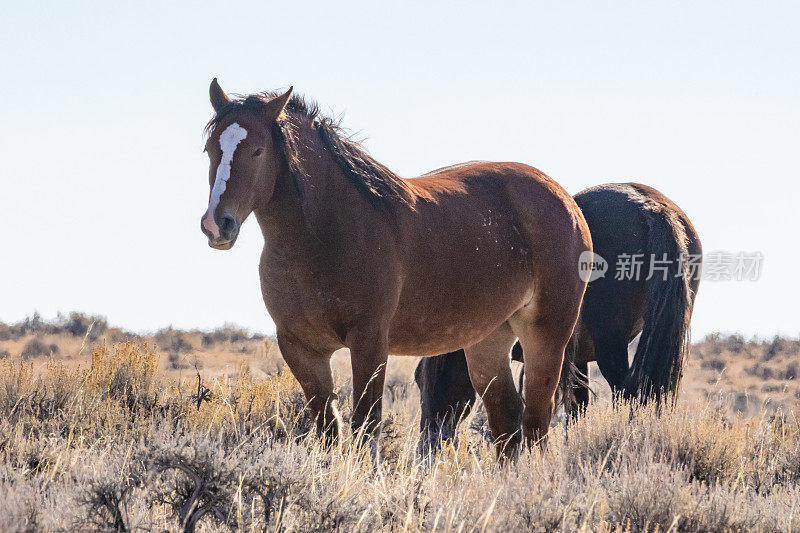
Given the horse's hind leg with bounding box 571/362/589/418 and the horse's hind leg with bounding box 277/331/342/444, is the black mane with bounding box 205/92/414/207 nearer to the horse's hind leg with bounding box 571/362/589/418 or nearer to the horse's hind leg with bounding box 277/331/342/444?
the horse's hind leg with bounding box 277/331/342/444

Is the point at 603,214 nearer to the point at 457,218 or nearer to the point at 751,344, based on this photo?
the point at 457,218

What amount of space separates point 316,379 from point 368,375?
1.64 feet

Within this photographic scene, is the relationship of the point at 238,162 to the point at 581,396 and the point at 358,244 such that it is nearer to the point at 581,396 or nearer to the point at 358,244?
the point at 358,244

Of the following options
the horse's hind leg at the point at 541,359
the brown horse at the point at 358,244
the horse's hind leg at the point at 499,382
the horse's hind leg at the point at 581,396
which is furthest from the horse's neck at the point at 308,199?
the horse's hind leg at the point at 581,396

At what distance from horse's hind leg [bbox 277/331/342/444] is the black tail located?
3262 millimetres

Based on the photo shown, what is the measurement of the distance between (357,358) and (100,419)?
9.63 ft

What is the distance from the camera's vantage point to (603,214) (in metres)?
7.88

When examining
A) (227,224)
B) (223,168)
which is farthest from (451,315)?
(223,168)

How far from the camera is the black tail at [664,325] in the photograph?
7.33 meters

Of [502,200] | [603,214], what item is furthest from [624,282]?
[502,200]

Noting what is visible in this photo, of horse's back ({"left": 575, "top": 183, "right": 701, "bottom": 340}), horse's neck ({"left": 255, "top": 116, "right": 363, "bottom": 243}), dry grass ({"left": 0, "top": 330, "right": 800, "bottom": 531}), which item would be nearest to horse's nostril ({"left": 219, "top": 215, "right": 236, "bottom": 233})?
horse's neck ({"left": 255, "top": 116, "right": 363, "bottom": 243})

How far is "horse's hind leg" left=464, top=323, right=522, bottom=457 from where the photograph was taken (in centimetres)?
667

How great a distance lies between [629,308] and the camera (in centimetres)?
775

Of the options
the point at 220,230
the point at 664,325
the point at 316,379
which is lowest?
the point at 316,379
